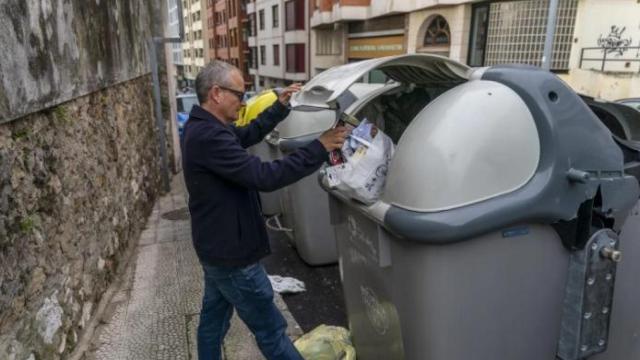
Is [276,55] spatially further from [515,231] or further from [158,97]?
[515,231]

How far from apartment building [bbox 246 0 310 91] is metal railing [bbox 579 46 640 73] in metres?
18.2

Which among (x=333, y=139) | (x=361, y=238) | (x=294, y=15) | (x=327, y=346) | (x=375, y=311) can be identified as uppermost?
(x=294, y=15)

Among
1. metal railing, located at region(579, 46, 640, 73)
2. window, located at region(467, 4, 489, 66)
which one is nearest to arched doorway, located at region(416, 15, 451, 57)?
window, located at region(467, 4, 489, 66)

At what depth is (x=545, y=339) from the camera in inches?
70.9

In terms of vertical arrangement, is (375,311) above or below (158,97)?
below

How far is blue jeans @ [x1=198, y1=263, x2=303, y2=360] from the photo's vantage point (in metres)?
2.09

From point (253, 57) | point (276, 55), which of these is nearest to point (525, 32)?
point (276, 55)

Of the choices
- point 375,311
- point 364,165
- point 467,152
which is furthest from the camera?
point 375,311

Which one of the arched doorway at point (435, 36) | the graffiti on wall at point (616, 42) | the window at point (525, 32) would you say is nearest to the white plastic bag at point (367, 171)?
the graffiti on wall at point (616, 42)

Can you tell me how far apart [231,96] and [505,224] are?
4.03 ft

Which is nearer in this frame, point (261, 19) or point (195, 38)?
point (261, 19)

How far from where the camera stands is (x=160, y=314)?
3207 mm

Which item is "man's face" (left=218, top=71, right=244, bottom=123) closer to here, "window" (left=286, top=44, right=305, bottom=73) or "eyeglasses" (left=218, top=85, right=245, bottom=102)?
"eyeglasses" (left=218, top=85, right=245, bottom=102)

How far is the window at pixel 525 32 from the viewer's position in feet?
41.8
